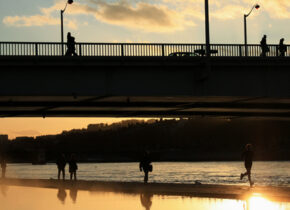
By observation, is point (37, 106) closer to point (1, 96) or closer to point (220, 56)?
point (1, 96)

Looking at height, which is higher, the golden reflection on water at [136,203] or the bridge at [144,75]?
the bridge at [144,75]

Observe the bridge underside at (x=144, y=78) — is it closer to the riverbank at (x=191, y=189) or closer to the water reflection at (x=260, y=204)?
the riverbank at (x=191, y=189)

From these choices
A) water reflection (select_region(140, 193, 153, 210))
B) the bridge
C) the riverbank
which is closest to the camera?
water reflection (select_region(140, 193, 153, 210))

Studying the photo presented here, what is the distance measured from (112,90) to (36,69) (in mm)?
4599

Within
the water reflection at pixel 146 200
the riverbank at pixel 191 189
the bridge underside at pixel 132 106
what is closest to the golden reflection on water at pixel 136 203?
the water reflection at pixel 146 200

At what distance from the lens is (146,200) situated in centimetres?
2127

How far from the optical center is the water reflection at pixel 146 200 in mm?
18797

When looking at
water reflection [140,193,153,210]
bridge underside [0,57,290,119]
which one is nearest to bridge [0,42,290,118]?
bridge underside [0,57,290,119]

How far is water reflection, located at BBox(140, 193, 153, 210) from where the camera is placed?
61.7 ft

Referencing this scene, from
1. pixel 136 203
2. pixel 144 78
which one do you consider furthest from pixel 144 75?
pixel 136 203

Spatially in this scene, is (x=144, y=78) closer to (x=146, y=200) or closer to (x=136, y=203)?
(x=146, y=200)

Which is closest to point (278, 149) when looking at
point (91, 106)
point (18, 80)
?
point (91, 106)

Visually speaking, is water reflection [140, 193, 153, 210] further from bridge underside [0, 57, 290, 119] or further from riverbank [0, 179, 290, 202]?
bridge underside [0, 57, 290, 119]

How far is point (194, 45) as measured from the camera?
4162cm
